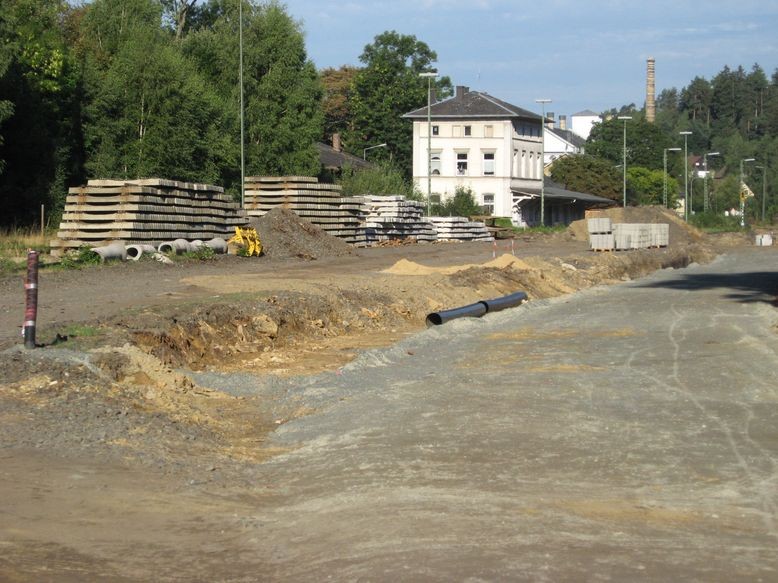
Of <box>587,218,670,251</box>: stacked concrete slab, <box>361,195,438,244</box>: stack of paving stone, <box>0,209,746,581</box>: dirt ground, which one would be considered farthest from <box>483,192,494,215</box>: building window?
<box>0,209,746,581</box>: dirt ground

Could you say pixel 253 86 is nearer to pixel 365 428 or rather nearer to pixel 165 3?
pixel 165 3

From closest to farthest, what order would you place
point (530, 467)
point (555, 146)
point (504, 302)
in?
point (530, 467) → point (504, 302) → point (555, 146)

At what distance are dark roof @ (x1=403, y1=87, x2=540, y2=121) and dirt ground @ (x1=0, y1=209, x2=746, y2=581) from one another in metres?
53.6

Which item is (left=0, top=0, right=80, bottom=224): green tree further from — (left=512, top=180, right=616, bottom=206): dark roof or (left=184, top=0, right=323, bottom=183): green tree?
(left=512, top=180, right=616, bottom=206): dark roof

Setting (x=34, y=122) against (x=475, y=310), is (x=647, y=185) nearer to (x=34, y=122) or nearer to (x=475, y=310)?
(x=34, y=122)

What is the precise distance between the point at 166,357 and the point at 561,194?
79616 mm

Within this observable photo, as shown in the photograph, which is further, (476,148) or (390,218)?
(476,148)

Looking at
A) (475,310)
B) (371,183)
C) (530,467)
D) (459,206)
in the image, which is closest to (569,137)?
(459,206)

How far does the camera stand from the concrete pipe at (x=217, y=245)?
113 ft

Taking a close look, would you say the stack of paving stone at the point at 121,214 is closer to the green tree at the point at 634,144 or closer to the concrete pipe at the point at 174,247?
the concrete pipe at the point at 174,247

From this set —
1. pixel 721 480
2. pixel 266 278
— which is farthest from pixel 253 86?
pixel 721 480

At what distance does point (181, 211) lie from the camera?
112ft

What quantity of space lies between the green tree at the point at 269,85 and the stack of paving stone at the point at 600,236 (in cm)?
1863

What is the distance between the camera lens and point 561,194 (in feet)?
304
